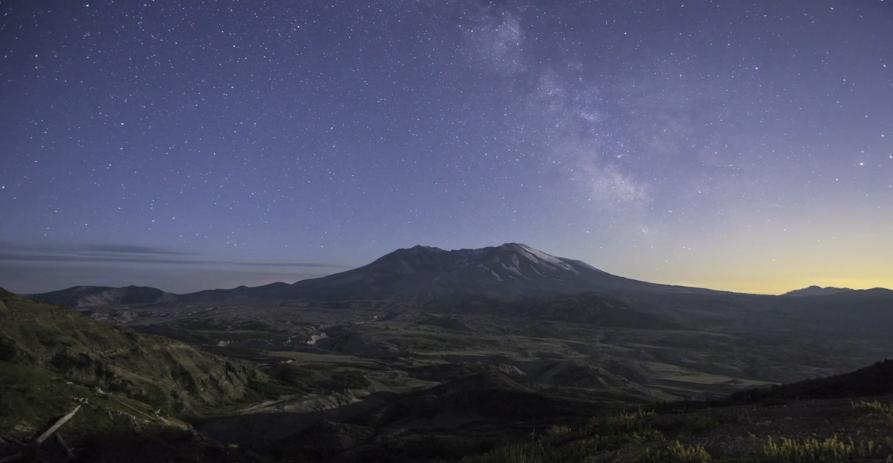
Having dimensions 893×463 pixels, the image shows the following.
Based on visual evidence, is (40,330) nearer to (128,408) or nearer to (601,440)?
(128,408)

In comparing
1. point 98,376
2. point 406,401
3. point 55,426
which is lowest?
point 406,401

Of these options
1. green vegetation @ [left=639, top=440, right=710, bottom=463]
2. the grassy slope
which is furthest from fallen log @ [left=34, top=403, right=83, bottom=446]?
green vegetation @ [left=639, top=440, right=710, bottom=463]

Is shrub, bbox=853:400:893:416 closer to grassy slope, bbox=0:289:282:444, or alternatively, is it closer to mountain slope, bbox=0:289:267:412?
grassy slope, bbox=0:289:282:444

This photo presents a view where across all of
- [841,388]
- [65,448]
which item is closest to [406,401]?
[65,448]

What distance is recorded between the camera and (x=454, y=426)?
4547 centimetres

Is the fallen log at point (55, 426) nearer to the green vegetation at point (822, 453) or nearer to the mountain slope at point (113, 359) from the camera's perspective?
the mountain slope at point (113, 359)

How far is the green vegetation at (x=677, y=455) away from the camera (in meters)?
10.5

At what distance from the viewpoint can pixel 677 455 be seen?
11031 mm

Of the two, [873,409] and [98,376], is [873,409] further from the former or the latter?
[98,376]

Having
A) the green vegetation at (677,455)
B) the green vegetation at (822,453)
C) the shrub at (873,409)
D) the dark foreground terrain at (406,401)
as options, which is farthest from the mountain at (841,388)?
the green vegetation at (822,453)

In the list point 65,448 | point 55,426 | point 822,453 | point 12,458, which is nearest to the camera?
point 822,453

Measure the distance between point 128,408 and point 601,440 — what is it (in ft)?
91.8

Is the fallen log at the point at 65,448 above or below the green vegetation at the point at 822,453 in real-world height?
below

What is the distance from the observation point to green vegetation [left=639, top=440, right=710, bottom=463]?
10516 millimetres
